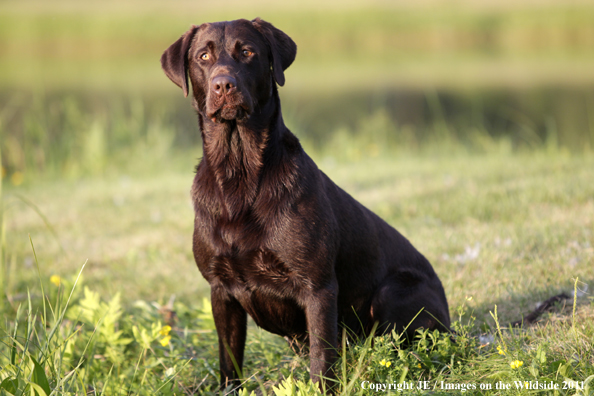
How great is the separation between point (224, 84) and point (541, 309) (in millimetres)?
2045

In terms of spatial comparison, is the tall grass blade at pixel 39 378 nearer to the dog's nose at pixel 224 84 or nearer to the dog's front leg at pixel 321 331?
the dog's front leg at pixel 321 331

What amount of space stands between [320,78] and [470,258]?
15.1m

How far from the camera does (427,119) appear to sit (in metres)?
12.4

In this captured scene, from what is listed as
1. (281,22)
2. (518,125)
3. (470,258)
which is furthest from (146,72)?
(470,258)

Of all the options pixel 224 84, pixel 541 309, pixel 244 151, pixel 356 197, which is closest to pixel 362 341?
→ pixel 541 309

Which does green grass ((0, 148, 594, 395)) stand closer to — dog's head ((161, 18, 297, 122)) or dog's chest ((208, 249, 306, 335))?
dog's chest ((208, 249, 306, 335))

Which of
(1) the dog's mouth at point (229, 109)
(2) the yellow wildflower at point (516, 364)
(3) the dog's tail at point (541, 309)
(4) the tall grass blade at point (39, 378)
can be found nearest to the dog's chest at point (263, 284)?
(1) the dog's mouth at point (229, 109)

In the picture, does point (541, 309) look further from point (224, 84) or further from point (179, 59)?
point (179, 59)

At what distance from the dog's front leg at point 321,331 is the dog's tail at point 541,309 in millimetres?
1094

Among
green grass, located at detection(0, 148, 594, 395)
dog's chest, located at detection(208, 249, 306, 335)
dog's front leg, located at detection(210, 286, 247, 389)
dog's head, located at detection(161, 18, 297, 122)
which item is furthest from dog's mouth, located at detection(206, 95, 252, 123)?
green grass, located at detection(0, 148, 594, 395)

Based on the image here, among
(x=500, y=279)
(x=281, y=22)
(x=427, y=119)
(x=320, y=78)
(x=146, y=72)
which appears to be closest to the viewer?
(x=500, y=279)

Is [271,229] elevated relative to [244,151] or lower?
lower

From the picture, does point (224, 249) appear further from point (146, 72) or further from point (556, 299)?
point (146, 72)

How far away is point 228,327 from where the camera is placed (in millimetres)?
2752
